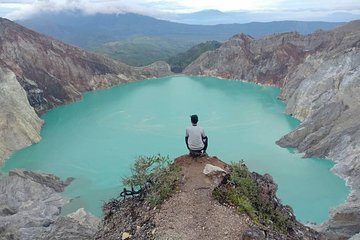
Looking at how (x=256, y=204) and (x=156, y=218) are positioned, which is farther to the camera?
(x=256, y=204)

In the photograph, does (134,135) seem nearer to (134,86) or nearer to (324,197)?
(324,197)

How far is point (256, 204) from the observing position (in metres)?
10.5

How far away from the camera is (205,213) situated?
31.2 feet

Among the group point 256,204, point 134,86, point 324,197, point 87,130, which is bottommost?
point 134,86

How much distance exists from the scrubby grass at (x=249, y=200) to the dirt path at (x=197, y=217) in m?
0.24

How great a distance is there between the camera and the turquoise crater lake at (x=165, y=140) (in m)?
29.1

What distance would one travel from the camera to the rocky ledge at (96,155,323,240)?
9094 mm

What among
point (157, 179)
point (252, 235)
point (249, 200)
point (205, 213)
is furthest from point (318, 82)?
point (252, 235)

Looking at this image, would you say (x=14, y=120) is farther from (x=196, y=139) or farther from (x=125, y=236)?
(x=125, y=236)

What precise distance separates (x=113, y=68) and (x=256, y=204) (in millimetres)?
71872

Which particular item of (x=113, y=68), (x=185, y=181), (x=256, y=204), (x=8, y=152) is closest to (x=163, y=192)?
(x=185, y=181)

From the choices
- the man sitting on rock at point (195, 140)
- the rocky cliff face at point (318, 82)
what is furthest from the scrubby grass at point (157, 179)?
the rocky cliff face at point (318, 82)

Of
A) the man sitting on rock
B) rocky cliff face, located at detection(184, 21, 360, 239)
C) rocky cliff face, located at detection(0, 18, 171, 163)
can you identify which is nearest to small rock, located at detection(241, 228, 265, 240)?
the man sitting on rock

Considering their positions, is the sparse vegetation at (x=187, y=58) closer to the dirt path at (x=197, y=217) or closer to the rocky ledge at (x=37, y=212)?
the rocky ledge at (x=37, y=212)
